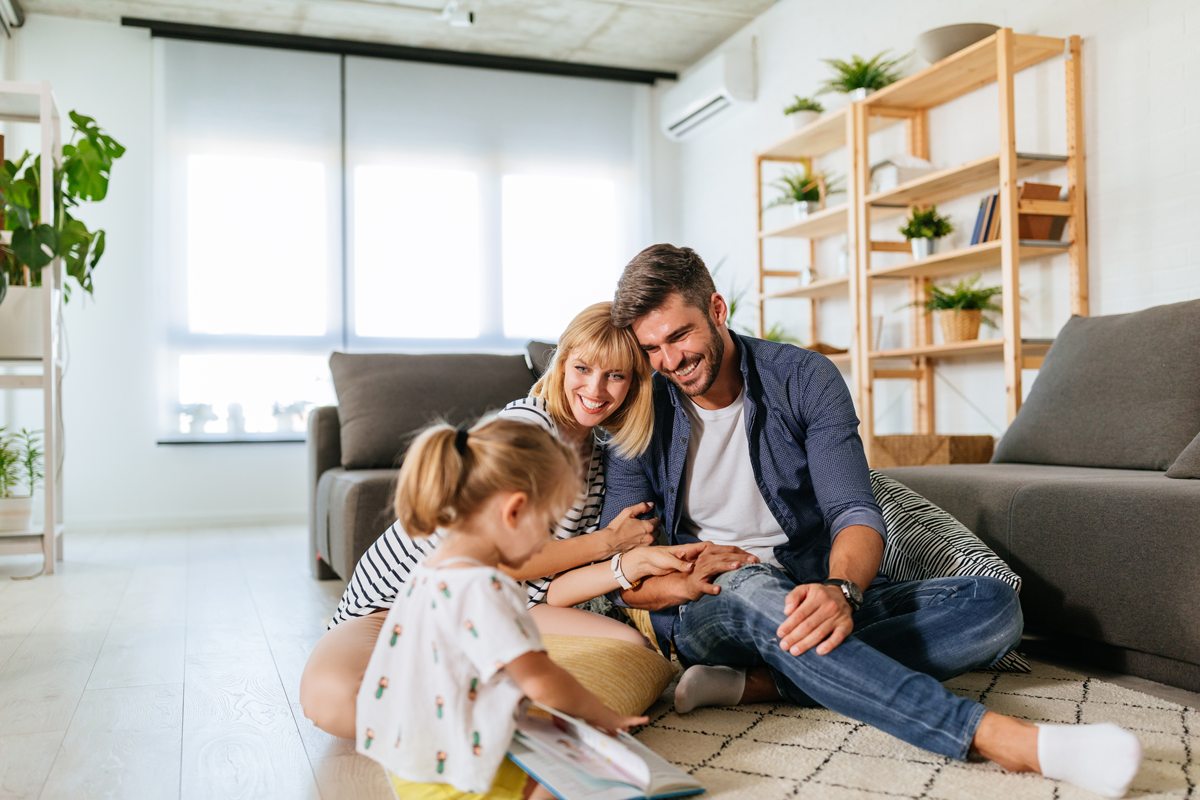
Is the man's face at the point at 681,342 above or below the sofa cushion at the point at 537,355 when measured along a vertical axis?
below

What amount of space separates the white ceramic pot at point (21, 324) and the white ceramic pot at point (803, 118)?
10.4 feet

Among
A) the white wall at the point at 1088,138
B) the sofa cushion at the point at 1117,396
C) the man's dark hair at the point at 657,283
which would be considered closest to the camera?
the man's dark hair at the point at 657,283

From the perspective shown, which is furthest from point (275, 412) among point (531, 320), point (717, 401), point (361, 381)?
point (717, 401)

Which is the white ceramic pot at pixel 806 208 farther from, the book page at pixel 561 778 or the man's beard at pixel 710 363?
the book page at pixel 561 778

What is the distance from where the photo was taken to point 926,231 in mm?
3562

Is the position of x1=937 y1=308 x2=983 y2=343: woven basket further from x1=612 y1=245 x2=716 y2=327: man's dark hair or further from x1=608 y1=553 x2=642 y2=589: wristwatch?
x1=608 y1=553 x2=642 y2=589: wristwatch

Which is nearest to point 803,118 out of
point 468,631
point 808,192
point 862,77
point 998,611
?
point 808,192

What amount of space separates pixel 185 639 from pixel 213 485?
294cm

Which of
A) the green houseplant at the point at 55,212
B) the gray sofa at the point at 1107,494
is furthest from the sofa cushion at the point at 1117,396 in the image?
the green houseplant at the point at 55,212

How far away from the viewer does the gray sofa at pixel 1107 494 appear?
169cm

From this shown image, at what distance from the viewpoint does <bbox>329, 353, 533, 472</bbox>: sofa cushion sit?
3.04 m

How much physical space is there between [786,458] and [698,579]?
0.28 meters

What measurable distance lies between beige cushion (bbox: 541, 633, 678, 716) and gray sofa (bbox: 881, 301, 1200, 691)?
0.81m

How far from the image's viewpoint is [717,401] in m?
1.80
